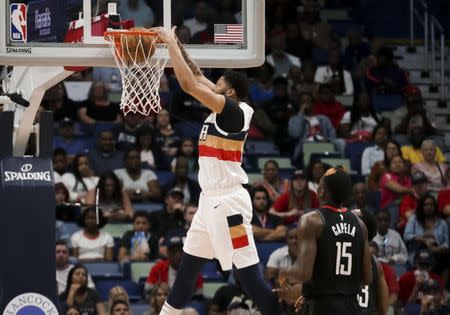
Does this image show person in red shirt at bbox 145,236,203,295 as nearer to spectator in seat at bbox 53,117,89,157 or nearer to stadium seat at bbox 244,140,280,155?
spectator in seat at bbox 53,117,89,157

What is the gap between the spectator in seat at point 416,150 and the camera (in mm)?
17359

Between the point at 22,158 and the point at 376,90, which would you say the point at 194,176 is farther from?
the point at 22,158

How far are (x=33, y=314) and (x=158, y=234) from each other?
518 centimetres

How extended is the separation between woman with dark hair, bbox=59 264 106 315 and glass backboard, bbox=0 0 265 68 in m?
4.07

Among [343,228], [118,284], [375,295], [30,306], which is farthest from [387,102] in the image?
[343,228]

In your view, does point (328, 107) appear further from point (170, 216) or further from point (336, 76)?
point (170, 216)

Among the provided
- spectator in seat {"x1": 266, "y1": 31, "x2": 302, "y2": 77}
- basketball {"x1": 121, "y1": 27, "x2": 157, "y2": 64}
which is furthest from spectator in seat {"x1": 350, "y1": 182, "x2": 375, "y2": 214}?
basketball {"x1": 121, "y1": 27, "x2": 157, "y2": 64}

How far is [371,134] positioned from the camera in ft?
57.8

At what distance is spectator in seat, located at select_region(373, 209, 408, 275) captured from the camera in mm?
15414

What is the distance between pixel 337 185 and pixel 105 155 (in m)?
7.39

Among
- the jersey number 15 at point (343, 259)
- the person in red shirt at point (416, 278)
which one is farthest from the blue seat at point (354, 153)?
the jersey number 15 at point (343, 259)

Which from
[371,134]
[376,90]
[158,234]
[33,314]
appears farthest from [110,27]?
[376,90]

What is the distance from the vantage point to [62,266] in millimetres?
14078

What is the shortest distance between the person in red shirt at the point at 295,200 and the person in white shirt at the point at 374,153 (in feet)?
4.98
